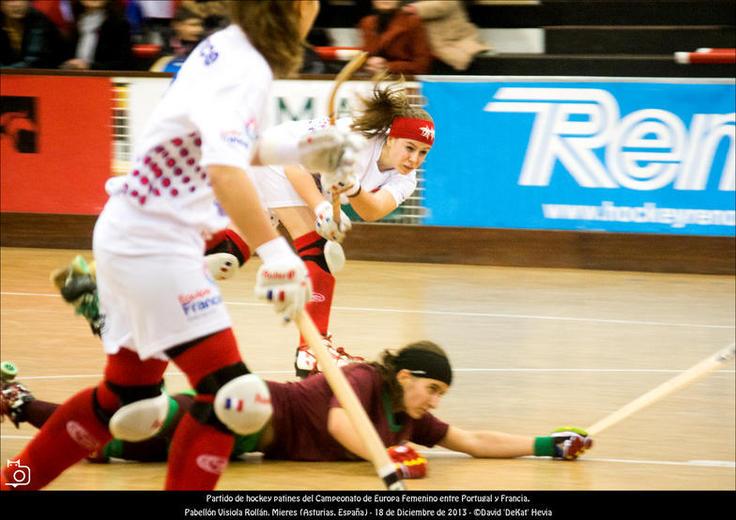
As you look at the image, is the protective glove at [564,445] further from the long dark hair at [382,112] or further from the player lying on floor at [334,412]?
the long dark hair at [382,112]

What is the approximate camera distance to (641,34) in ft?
40.5

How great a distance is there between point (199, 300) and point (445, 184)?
709cm

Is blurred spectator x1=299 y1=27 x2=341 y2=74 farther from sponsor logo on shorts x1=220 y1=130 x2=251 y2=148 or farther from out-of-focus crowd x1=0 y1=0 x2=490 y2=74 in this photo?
sponsor logo on shorts x1=220 y1=130 x2=251 y2=148

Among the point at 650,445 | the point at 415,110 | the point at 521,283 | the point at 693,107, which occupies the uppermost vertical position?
the point at 415,110

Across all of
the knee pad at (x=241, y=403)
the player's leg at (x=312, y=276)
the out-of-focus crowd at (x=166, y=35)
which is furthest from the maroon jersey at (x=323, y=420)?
the out-of-focus crowd at (x=166, y=35)

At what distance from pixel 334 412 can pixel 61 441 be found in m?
1.26

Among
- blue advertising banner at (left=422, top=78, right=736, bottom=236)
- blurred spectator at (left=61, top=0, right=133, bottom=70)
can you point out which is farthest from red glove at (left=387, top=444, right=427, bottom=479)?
blurred spectator at (left=61, top=0, right=133, bottom=70)

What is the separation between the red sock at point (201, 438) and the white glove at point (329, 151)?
0.60 metres

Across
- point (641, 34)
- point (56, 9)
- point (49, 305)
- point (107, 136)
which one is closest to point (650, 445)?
point (49, 305)

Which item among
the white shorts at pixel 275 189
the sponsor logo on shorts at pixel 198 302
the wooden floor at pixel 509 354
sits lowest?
the wooden floor at pixel 509 354

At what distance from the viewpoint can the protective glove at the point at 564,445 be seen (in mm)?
5340

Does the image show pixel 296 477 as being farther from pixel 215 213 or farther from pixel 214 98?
pixel 214 98

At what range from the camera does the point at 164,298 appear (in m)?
3.58

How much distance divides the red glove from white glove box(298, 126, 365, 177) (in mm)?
1549
